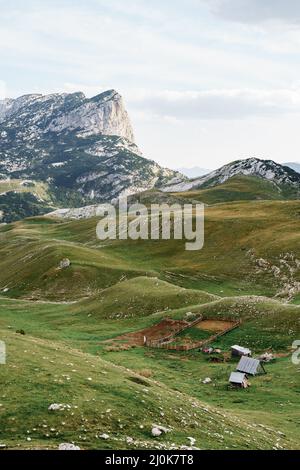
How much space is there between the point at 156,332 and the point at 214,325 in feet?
25.0

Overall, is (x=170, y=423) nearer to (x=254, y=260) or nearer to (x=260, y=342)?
(x=260, y=342)

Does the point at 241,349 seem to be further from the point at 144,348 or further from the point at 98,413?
the point at 98,413

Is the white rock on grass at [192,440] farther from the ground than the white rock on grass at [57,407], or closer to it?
closer to it

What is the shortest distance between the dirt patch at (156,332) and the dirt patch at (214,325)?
2346 mm

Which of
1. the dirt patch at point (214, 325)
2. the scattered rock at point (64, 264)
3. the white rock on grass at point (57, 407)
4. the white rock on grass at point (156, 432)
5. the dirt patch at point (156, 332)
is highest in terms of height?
the white rock on grass at point (57, 407)

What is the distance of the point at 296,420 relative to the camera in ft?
119

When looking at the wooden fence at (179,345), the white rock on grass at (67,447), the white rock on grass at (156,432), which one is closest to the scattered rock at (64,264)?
the wooden fence at (179,345)

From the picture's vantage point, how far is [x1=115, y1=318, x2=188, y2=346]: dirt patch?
216 feet

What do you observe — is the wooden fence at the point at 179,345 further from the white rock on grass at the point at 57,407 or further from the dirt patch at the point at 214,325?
the white rock on grass at the point at 57,407

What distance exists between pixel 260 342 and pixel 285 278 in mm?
51105

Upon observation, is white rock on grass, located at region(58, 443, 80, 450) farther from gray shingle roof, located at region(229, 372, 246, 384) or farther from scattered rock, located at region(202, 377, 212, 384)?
scattered rock, located at region(202, 377, 212, 384)

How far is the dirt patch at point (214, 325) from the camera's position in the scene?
64.6 m

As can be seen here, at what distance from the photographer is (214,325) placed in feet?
217
